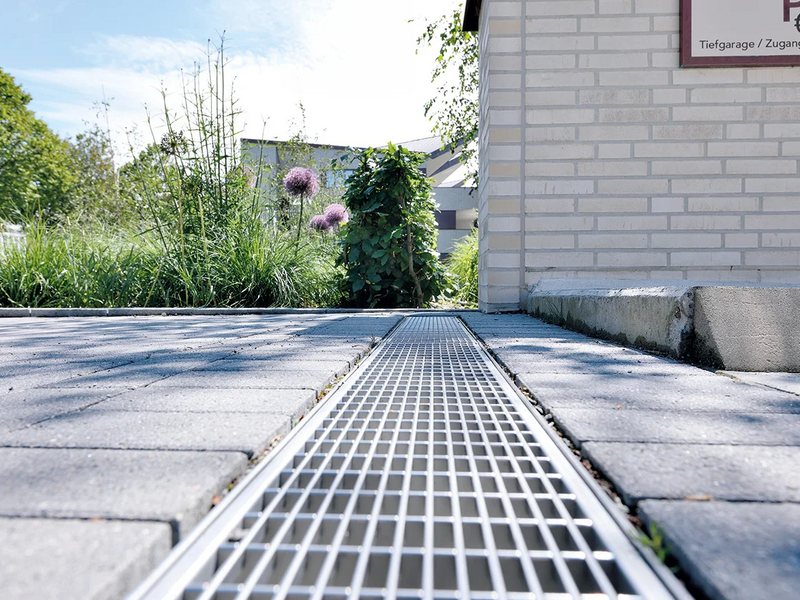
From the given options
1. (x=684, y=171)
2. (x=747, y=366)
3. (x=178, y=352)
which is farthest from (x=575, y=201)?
(x=178, y=352)

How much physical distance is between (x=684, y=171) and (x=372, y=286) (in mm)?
3036

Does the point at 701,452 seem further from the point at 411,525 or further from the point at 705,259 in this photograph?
the point at 705,259

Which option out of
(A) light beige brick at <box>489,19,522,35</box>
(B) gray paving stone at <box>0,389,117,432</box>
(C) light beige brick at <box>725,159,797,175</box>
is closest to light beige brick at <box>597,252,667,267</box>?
(C) light beige brick at <box>725,159,797,175</box>

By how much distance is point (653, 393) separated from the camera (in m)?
1.43

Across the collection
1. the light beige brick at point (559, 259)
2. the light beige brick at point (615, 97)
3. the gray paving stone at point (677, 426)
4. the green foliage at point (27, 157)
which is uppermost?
the green foliage at point (27, 157)

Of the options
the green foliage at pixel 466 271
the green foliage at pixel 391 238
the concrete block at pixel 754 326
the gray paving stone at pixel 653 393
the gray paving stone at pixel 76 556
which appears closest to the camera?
the gray paving stone at pixel 76 556

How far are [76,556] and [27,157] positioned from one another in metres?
27.8

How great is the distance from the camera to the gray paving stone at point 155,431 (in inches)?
39.0

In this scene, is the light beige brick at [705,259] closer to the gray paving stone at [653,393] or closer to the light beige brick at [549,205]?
the light beige brick at [549,205]

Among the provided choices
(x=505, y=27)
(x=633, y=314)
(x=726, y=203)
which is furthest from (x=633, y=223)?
(x=633, y=314)

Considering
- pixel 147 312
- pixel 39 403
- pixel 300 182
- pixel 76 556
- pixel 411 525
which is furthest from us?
pixel 300 182

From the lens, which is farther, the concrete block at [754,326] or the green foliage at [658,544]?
the concrete block at [754,326]

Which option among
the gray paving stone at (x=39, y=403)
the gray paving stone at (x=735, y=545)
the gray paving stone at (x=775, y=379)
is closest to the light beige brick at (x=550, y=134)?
the gray paving stone at (x=775, y=379)

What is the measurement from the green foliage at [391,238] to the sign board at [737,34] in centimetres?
267
